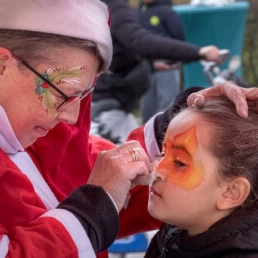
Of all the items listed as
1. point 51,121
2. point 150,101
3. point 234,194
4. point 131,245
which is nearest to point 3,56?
point 51,121

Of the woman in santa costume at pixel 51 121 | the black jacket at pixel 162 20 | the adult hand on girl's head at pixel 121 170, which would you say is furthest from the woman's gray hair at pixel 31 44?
the black jacket at pixel 162 20

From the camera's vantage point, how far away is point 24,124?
1.65 m

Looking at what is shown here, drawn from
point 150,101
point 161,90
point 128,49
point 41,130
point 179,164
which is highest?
point 41,130

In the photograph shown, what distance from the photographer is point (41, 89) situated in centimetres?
165

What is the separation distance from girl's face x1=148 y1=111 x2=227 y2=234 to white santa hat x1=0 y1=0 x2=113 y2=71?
35 centimetres

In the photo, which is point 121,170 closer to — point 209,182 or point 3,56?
point 209,182

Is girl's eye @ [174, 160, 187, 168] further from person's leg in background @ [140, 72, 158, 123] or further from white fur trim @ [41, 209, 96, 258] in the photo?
person's leg in background @ [140, 72, 158, 123]

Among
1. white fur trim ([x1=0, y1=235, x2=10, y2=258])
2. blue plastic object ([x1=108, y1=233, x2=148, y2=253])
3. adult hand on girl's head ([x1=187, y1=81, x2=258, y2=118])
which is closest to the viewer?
white fur trim ([x1=0, y1=235, x2=10, y2=258])

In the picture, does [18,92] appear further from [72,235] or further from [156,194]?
[156,194]

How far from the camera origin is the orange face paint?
1.77 m

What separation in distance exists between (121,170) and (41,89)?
31 cm

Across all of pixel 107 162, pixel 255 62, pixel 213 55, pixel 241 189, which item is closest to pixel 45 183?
pixel 107 162

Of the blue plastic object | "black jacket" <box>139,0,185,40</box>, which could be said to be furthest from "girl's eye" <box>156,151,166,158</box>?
"black jacket" <box>139,0,185,40</box>

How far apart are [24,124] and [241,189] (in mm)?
615
